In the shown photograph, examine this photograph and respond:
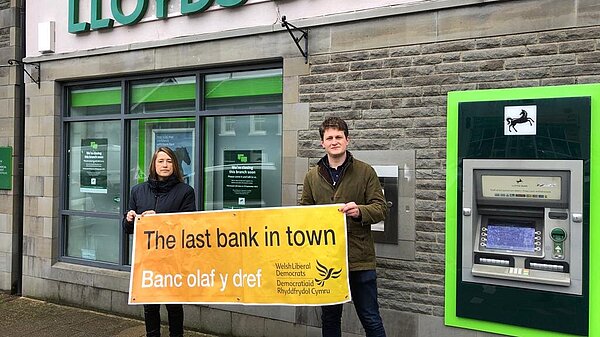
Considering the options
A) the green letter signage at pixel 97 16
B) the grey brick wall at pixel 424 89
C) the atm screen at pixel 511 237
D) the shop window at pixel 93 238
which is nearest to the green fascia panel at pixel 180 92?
the grey brick wall at pixel 424 89

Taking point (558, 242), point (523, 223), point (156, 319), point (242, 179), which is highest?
point (242, 179)

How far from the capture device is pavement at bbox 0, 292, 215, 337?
5457 millimetres

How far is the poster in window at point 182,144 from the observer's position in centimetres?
590

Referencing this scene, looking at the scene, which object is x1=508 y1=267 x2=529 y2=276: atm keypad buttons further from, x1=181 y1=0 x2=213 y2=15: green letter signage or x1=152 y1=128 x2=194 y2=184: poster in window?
x1=181 y1=0 x2=213 y2=15: green letter signage

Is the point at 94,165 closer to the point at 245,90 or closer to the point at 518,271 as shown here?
the point at 245,90

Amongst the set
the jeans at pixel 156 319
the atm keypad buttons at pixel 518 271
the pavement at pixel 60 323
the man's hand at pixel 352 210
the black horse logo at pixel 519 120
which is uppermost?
the black horse logo at pixel 519 120

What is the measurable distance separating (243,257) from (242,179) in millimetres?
1677

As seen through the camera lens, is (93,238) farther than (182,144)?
Yes

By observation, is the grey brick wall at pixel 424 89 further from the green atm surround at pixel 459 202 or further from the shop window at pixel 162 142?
the shop window at pixel 162 142

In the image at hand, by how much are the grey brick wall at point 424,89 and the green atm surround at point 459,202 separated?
0.25ft

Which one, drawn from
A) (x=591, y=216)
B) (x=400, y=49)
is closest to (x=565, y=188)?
(x=591, y=216)

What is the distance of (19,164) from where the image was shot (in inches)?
273

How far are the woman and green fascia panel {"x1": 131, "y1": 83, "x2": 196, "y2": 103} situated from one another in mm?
1735

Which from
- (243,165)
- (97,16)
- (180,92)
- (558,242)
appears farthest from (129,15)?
(558,242)
